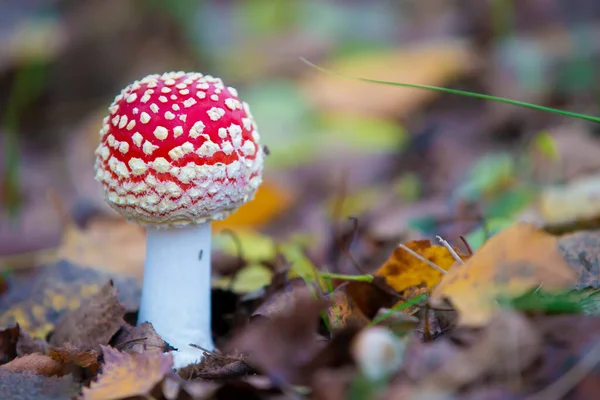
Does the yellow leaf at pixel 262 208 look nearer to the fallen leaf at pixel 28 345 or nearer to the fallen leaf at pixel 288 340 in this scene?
the fallen leaf at pixel 28 345

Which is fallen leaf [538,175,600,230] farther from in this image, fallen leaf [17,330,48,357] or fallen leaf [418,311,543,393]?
fallen leaf [17,330,48,357]

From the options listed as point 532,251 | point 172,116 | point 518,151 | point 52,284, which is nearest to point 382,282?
Answer: point 532,251

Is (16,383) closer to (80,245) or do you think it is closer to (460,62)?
(80,245)

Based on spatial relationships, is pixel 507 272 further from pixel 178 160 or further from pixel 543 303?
pixel 178 160

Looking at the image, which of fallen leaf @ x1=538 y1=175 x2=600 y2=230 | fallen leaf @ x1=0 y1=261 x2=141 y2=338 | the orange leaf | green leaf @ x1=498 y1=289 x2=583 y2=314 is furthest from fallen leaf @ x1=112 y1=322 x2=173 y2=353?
fallen leaf @ x1=538 y1=175 x2=600 y2=230

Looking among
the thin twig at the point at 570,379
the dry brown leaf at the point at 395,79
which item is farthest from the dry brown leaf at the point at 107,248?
the dry brown leaf at the point at 395,79

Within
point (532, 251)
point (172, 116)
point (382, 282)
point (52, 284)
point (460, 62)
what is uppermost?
point (460, 62)

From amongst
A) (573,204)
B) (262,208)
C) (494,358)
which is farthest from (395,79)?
(494,358)
